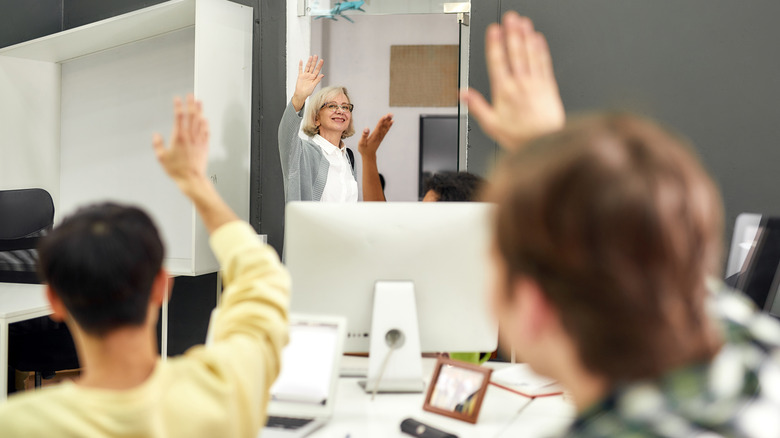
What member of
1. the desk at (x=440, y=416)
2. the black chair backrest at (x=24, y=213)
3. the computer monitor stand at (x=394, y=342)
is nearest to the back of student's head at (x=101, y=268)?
the desk at (x=440, y=416)

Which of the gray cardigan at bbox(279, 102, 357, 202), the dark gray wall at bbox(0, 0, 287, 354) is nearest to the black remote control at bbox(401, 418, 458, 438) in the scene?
the gray cardigan at bbox(279, 102, 357, 202)

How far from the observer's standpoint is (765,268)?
166cm

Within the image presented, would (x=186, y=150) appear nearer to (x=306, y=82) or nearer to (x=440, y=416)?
(x=440, y=416)

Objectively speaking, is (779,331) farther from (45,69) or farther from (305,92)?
(45,69)

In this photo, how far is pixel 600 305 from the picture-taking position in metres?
0.51

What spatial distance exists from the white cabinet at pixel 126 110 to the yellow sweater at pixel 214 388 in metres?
2.32

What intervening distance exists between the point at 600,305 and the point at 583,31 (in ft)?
9.80

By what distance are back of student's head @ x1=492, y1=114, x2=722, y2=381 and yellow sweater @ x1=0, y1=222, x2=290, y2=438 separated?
616 mm

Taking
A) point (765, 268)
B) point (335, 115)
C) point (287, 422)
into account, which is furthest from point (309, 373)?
point (335, 115)

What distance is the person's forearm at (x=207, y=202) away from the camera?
117 cm

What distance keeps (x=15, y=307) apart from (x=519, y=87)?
2.31 metres

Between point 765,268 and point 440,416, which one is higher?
point 765,268

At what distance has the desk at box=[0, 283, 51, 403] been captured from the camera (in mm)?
2367

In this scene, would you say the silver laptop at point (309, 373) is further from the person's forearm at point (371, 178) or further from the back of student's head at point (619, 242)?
the person's forearm at point (371, 178)
